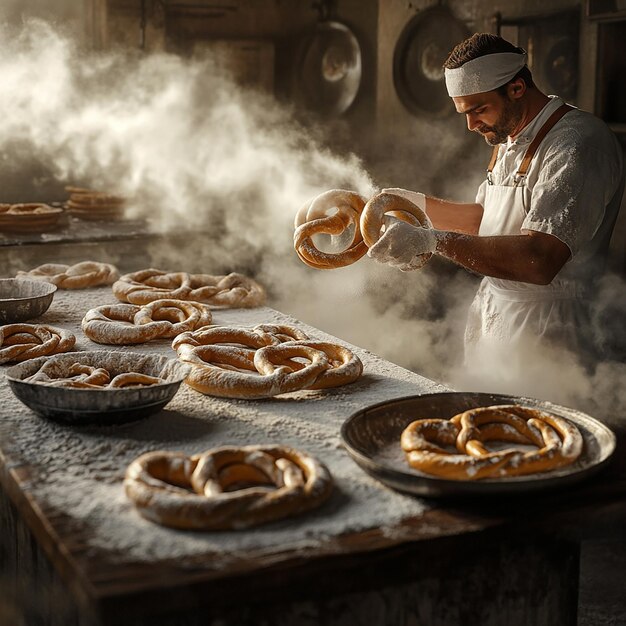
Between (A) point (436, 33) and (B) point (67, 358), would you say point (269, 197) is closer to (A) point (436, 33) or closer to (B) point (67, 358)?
(A) point (436, 33)

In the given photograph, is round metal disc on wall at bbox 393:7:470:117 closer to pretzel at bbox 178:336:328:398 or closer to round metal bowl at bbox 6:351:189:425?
pretzel at bbox 178:336:328:398

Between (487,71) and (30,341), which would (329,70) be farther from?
(30,341)

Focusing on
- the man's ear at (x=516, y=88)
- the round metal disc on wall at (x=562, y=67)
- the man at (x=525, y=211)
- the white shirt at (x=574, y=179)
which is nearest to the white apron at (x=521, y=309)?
the man at (x=525, y=211)

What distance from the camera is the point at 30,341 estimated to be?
301 cm

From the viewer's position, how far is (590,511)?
5.61ft

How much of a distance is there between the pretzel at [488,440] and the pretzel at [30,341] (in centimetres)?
141

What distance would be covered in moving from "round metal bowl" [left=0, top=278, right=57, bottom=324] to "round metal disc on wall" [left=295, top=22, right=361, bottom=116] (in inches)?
190

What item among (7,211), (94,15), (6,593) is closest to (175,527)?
(6,593)

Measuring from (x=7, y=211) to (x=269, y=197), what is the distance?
2.18 meters

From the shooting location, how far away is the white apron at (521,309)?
3322 mm

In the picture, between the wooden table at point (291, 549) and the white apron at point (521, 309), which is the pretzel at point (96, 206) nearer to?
the white apron at point (521, 309)

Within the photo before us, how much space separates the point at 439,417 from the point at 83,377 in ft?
3.29

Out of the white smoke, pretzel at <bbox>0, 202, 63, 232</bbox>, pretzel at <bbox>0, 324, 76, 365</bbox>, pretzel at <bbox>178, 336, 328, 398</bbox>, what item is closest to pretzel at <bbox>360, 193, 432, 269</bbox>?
pretzel at <bbox>178, 336, 328, 398</bbox>

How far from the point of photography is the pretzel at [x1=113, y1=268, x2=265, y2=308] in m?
3.67
